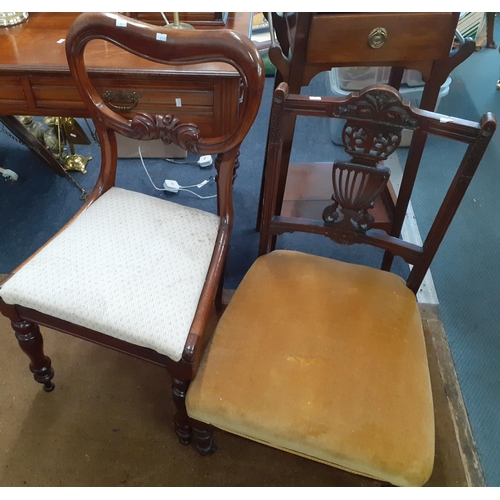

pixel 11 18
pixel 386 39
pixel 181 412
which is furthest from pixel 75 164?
pixel 386 39

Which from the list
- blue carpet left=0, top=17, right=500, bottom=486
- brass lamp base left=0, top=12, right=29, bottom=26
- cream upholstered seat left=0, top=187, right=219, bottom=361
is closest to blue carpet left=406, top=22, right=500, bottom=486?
blue carpet left=0, top=17, right=500, bottom=486

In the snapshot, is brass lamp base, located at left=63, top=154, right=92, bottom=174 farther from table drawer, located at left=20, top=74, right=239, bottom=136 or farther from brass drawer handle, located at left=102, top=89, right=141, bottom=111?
brass drawer handle, located at left=102, top=89, right=141, bottom=111

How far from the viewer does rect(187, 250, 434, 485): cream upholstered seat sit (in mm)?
807

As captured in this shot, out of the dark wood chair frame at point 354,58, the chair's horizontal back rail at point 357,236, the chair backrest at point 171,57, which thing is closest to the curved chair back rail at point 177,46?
the chair backrest at point 171,57

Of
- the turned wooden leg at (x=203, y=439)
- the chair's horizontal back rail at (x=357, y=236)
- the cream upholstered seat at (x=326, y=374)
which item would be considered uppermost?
the chair's horizontal back rail at (x=357, y=236)

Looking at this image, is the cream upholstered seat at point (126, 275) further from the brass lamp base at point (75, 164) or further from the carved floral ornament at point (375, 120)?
the brass lamp base at point (75, 164)

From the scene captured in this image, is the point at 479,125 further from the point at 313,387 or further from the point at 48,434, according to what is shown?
the point at 48,434

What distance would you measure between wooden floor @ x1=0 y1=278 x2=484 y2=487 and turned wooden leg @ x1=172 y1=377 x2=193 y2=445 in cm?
6

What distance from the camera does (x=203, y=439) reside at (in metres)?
1.05

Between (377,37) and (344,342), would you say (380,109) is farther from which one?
(344,342)

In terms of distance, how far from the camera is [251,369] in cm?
89

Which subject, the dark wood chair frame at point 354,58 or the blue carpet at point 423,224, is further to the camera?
the blue carpet at point 423,224

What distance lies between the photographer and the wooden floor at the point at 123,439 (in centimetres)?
114

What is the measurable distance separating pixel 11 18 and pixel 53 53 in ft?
0.88
